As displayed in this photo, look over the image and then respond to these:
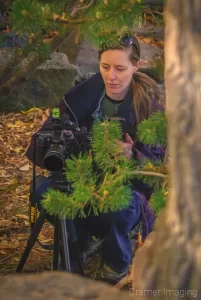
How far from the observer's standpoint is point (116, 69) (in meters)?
3.56

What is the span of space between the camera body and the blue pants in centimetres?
47

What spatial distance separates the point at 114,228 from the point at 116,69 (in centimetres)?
73

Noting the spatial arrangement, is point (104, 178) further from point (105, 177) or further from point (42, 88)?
point (42, 88)

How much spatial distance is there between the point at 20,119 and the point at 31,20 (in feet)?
15.6

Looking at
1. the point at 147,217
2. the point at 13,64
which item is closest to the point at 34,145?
the point at 147,217

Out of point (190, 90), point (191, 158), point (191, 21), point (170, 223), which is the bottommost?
point (170, 223)

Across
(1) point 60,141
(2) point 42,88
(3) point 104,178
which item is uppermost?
(2) point 42,88

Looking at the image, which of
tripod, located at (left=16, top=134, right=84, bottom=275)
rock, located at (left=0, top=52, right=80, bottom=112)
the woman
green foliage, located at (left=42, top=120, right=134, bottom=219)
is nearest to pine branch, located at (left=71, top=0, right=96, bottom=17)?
green foliage, located at (left=42, top=120, right=134, bottom=219)

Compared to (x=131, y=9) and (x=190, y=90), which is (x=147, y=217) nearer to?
(x=131, y=9)

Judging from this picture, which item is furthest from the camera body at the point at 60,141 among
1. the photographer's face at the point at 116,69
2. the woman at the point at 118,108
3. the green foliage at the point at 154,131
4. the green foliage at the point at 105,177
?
the green foliage at the point at 154,131

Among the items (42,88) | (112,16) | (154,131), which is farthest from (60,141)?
(42,88)

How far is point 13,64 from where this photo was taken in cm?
419

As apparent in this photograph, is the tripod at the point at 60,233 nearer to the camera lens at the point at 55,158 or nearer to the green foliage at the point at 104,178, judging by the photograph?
the camera lens at the point at 55,158

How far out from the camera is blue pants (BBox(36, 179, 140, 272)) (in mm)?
3588
